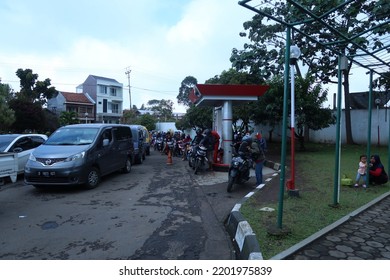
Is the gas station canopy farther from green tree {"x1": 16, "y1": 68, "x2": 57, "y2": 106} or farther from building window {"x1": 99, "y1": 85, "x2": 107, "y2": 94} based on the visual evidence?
building window {"x1": 99, "y1": 85, "x2": 107, "y2": 94}

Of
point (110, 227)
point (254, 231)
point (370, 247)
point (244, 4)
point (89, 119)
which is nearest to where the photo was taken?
point (244, 4)

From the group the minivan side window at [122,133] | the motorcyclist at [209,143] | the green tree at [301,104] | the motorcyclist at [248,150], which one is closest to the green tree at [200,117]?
the green tree at [301,104]

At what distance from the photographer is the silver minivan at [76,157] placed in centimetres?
756

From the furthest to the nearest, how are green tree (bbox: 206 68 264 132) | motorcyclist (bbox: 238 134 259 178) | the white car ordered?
green tree (bbox: 206 68 264 132)
the white car
motorcyclist (bbox: 238 134 259 178)

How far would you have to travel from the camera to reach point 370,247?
4016 millimetres

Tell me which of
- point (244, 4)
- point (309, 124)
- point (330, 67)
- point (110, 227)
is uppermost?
point (330, 67)

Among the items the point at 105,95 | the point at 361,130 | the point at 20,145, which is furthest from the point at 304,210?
the point at 105,95

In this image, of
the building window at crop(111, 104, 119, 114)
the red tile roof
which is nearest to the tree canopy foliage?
the building window at crop(111, 104, 119, 114)

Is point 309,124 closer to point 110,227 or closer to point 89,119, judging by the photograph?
point 110,227

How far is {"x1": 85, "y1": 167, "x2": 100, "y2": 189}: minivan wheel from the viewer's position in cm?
816

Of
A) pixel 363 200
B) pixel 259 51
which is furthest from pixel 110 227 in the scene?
pixel 259 51

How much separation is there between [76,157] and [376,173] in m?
7.54

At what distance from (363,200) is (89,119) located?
45874 mm

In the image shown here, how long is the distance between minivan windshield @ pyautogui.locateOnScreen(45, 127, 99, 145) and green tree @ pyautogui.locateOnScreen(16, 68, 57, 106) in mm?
27032
